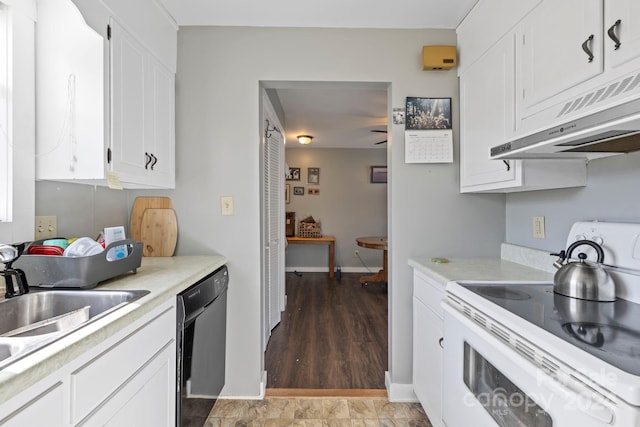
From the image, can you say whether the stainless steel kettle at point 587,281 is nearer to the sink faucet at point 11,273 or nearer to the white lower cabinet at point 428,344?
the white lower cabinet at point 428,344

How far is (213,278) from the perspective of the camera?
1650 mm

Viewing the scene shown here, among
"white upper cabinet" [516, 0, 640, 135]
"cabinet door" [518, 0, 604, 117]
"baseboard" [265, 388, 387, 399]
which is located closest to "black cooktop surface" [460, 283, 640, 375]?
"white upper cabinet" [516, 0, 640, 135]

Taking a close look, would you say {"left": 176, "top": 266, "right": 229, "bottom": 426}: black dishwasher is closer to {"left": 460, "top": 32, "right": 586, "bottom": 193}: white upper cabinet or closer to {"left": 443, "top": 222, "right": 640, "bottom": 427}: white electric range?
{"left": 443, "top": 222, "right": 640, "bottom": 427}: white electric range

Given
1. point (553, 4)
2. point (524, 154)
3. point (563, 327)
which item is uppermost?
point (553, 4)

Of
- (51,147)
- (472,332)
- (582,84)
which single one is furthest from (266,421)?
(582,84)

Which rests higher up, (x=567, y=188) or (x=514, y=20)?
(x=514, y=20)

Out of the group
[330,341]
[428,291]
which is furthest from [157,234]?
[330,341]

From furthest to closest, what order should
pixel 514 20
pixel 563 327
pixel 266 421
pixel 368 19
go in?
pixel 368 19 < pixel 266 421 < pixel 514 20 < pixel 563 327

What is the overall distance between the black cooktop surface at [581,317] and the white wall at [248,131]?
0.81 metres

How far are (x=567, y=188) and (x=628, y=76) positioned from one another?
75 centimetres

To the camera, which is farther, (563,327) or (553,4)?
(553,4)

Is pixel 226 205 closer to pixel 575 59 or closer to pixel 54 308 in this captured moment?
pixel 54 308

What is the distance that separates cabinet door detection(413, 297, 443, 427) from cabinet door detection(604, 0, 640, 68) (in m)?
1.19

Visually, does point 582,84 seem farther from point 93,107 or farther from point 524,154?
point 93,107
